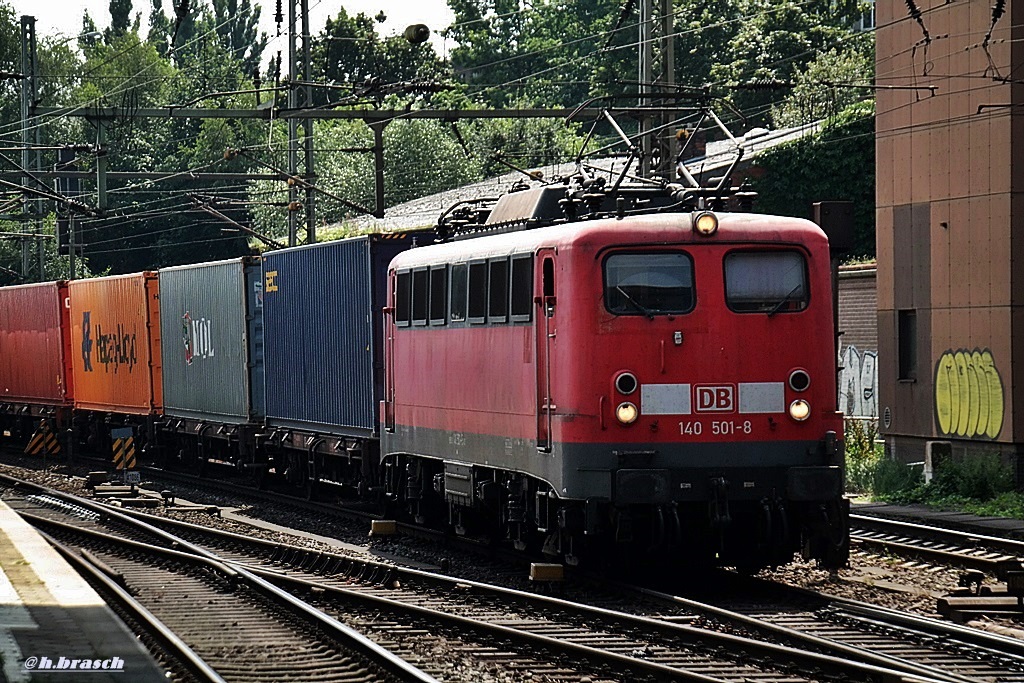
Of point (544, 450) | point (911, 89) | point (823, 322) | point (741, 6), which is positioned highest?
point (741, 6)

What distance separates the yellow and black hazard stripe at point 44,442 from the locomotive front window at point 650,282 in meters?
26.4

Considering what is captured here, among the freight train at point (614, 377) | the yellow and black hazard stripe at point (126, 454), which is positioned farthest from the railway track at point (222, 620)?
the yellow and black hazard stripe at point (126, 454)

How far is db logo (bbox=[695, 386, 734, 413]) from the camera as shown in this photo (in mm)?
14266

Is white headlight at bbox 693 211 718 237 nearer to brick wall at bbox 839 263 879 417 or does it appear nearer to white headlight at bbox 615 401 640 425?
white headlight at bbox 615 401 640 425

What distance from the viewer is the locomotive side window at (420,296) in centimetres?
1784

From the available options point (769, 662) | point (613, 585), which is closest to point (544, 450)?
point (613, 585)

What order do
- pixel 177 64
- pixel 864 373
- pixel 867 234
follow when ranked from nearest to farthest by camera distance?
1. pixel 864 373
2. pixel 867 234
3. pixel 177 64

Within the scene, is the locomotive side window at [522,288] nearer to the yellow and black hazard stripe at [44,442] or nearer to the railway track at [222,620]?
the railway track at [222,620]

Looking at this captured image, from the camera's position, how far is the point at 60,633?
10.3m

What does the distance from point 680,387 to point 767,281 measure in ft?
3.92

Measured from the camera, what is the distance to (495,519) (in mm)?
17766

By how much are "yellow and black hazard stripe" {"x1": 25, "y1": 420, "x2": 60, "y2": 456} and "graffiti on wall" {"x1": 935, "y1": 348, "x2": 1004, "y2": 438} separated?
68.3 ft

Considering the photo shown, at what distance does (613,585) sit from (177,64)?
123896 mm

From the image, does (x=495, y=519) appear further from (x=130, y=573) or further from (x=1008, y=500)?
(x=1008, y=500)
